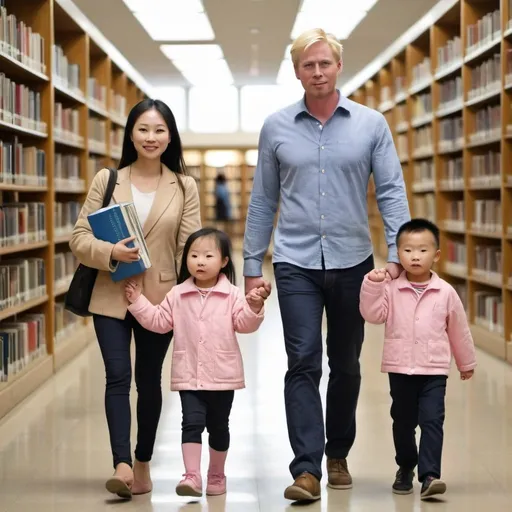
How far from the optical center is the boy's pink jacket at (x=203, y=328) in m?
3.28

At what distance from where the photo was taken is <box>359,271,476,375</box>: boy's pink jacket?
3.29m

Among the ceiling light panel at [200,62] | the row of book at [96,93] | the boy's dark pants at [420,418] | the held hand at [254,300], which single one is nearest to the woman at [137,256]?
the held hand at [254,300]

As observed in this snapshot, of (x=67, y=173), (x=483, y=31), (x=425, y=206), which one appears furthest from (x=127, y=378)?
(x=425, y=206)

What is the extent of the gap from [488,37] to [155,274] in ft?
14.8

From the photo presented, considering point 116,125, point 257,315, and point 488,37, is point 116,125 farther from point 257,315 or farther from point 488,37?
point 257,315

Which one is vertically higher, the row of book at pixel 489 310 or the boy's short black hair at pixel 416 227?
the boy's short black hair at pixel 416 227

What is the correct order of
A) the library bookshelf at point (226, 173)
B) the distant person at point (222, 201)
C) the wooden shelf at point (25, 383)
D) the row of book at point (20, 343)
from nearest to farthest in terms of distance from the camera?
the wooden shelf at point (25, 383)
the row of book at point (20, 343)
the distant person at point (222, 201)
the library bookshelf at point (226, 173)

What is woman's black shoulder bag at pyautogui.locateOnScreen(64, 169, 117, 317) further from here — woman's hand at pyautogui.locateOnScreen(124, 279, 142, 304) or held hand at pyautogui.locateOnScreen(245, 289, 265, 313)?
held hand at pyautogui.locateOnScreen(245, 289, 265, 313)

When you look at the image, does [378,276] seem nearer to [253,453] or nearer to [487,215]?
[253,453]

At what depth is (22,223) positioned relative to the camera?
5738mm

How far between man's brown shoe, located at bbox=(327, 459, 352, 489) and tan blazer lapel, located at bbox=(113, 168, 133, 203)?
1.22 meters

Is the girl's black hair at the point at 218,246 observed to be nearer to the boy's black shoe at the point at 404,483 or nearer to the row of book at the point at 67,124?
the boy's black shoe at the point at 404,483

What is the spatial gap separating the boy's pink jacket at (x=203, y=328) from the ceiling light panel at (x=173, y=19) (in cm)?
838

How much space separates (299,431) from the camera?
3328 millimetres
